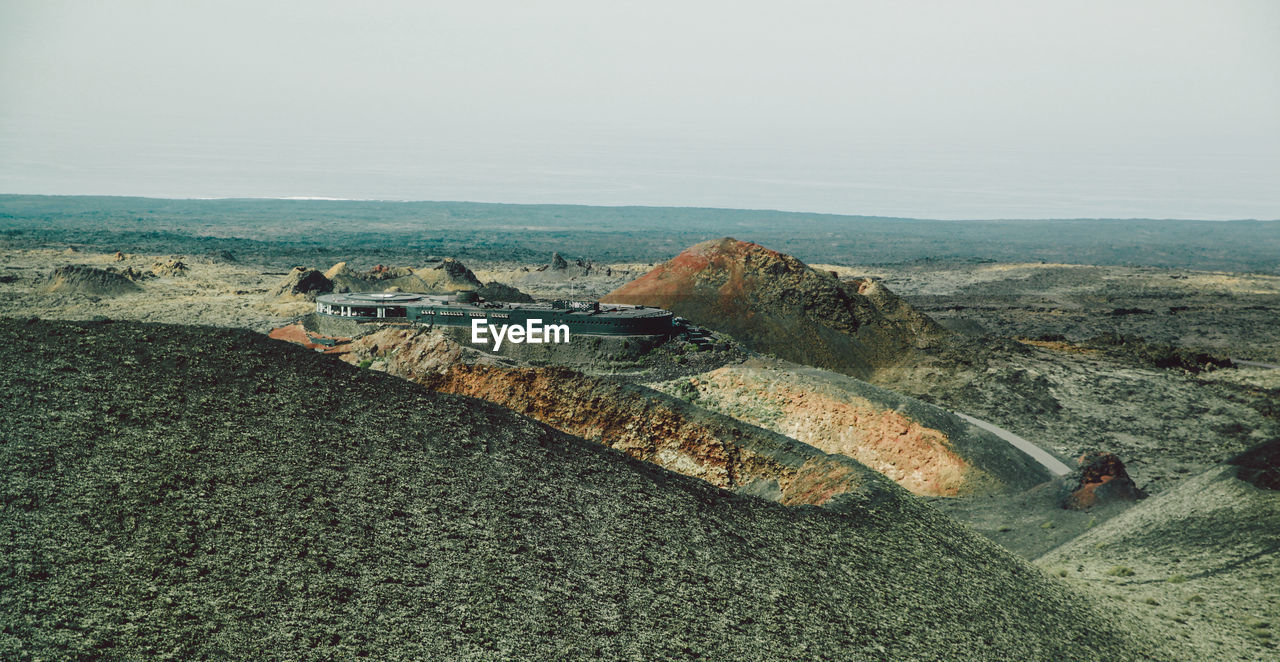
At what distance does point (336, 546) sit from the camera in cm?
977

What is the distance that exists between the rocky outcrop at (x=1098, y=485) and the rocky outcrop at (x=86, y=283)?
8434 centimetres

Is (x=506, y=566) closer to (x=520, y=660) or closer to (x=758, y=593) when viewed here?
(x=520, y=660)

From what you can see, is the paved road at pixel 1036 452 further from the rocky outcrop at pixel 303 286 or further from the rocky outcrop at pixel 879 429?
the rocky outcrop at pixel 303 286

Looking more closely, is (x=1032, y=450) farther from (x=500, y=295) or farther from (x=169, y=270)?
(x=169, y=270)

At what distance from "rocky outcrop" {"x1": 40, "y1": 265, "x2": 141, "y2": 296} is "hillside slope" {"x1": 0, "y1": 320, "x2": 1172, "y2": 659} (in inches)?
2995

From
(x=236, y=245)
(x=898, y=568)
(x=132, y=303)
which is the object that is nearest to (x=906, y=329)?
(x=898, y=568)

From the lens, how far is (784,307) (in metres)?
53.8

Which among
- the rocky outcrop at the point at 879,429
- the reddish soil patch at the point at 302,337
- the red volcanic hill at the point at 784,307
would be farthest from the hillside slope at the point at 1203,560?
the reddish soil patch at the point at 302,337

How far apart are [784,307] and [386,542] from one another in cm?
4579

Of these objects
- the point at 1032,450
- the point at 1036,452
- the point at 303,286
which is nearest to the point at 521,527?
the point at 1036,452

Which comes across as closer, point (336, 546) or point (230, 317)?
point (336, 546)

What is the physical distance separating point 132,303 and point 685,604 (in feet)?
261

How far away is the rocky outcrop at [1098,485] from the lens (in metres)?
25.5

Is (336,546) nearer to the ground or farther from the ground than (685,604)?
farther from the ground
